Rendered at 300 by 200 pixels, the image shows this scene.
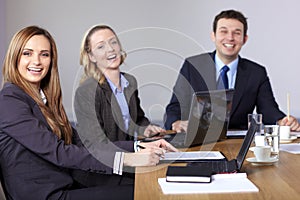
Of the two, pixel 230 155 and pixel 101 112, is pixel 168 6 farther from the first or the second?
pixel 230 155

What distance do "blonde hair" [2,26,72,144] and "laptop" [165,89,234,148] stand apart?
531mm

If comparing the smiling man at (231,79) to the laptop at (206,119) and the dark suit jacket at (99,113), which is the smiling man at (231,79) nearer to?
the dark suit jacket at (99,113)

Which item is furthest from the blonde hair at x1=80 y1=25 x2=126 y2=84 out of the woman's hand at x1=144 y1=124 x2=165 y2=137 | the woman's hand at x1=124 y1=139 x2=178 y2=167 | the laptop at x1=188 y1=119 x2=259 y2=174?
the laptop at x1=188 y1=119 x2=259 y2=174

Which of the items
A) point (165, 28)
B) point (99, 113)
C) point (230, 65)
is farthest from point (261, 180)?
point (165, 28)

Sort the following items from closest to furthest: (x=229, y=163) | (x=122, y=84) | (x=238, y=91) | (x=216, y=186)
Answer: (x=216, y=186), (x=229, y=163), (x=122, y=84), (x=238, y=91)

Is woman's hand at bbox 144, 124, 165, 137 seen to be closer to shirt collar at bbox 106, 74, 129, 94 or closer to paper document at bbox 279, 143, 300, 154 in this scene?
shirt collar at bbox 106, 74, 129, 94

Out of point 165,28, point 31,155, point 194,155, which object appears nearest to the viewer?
point 31,155

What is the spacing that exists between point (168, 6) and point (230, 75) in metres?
1.21

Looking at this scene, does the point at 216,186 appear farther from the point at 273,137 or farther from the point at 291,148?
the point at 291,148

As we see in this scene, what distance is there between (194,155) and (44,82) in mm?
734

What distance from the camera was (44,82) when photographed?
2.18 m

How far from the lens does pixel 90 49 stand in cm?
298

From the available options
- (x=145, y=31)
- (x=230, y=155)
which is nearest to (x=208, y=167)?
(x=230, y=155)

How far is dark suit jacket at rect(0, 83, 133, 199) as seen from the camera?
6.10 feet
